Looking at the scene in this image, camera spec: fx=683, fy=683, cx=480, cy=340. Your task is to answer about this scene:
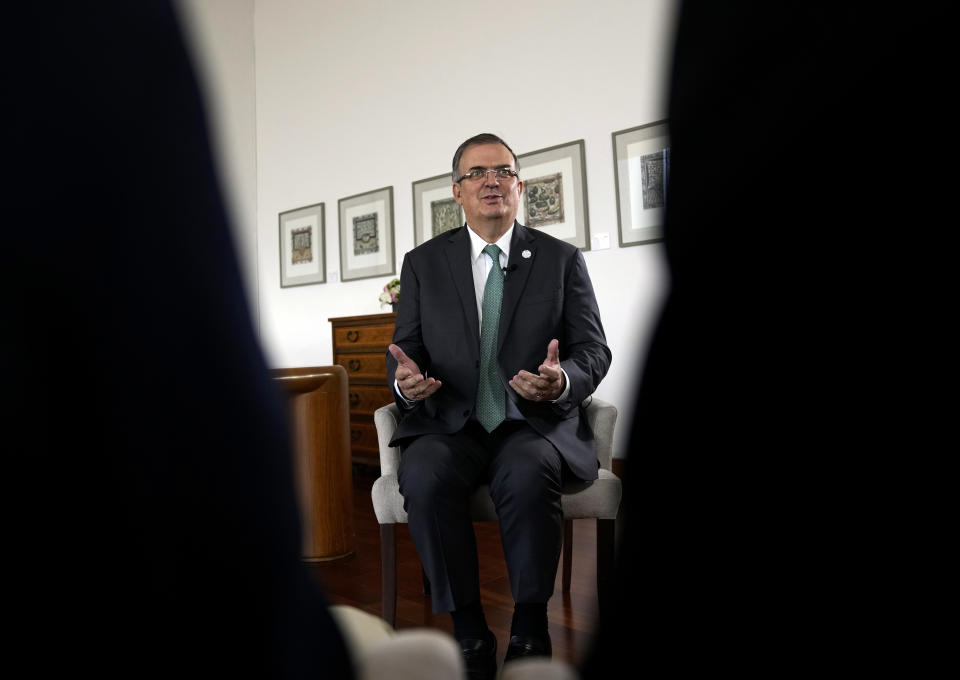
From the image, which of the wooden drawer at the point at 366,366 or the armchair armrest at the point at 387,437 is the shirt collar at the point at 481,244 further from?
the wooden drawer at the point at 366,366

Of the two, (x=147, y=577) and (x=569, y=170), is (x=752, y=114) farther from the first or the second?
(x=569, y=170)

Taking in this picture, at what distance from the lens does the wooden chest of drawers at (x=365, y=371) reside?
486 centimetres

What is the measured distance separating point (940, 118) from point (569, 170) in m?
4.42

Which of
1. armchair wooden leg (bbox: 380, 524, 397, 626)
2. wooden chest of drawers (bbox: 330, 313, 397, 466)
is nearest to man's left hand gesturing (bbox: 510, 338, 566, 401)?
armchair wooden leg (bbox: 380, 524, 397, 626)

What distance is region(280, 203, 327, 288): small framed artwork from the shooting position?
633 centimetres

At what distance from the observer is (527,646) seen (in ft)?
5.74

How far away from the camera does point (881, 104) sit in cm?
31

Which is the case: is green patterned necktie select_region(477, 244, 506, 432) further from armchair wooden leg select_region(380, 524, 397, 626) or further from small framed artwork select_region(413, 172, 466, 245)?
small framed artwork select_region(413, 172, 466, 245)

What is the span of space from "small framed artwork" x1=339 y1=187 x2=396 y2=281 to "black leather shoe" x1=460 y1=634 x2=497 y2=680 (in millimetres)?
4139

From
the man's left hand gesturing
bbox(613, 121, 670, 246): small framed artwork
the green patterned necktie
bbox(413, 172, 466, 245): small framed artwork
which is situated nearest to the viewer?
the man's left hand gesturing

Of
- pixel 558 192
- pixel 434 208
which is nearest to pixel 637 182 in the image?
pixel 558 192

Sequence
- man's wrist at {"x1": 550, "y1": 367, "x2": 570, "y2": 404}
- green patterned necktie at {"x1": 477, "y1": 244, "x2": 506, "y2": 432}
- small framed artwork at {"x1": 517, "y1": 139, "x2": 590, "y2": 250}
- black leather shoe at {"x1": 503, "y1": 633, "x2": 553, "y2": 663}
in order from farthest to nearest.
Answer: small framed artwork at {"x1": 517, "y1": 139, "x2": 590, "y2": 250} → green patterned necktie at {"x1": 477, "y1": 244, "x2": 506, "y2": 432} → man's wrist at {"x1": 550, "y1": 367, "x2": 570, "y2": 404} → black leather shoe at {"x1": 503, "y1": 633, "x2": 553, "y2": 663}

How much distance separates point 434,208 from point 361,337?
1.18m

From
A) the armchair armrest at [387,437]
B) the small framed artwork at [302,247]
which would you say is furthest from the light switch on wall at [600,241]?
the small framed artwork at [302,247]
